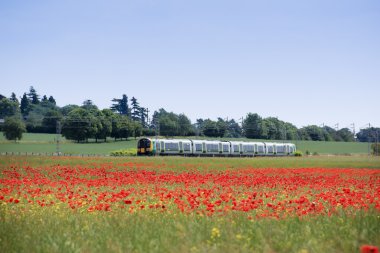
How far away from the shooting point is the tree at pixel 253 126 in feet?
518

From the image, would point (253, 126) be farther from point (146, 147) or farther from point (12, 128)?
point (146, 147)

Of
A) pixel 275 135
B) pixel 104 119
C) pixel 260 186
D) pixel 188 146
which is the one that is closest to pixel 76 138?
pixel 104 119

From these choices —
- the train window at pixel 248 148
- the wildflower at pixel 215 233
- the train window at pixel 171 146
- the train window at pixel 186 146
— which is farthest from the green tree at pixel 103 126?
the wildflower at pixel 215 233

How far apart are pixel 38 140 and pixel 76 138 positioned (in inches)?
387

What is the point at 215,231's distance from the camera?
6.75 m

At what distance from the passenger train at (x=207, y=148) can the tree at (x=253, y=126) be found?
57.8 meters

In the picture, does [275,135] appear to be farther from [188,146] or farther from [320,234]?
[320,234]

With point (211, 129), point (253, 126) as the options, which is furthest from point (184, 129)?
point (253, 126)

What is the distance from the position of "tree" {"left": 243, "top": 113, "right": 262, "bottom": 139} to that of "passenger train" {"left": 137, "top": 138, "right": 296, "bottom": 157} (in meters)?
57.8

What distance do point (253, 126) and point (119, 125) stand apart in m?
55.4

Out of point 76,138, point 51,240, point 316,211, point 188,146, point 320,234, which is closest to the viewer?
point 51,240

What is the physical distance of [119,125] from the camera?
124 metres

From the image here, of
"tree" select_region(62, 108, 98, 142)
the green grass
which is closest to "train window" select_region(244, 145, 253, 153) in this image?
"tree" select_region(62, 108, 98, 142)

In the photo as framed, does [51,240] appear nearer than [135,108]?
Yes
